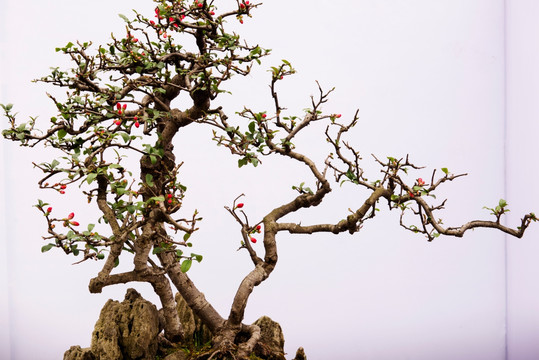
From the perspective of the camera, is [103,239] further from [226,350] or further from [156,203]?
[226,350]

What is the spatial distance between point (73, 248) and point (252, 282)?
759 mm

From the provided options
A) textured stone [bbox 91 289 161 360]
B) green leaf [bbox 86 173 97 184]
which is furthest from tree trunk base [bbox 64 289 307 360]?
green leaf [bbox 86 173 97 184]

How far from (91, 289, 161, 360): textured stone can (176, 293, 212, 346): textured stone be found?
20 centimetres

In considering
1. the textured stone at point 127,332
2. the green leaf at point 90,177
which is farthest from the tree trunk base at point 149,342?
the green leaf at point 90,177

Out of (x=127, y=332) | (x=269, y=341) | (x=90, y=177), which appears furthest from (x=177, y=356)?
(x=90, y=177)

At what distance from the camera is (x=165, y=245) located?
8.92 feet

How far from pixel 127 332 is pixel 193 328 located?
37cm

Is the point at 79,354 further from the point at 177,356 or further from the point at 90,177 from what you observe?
the point at 90,177

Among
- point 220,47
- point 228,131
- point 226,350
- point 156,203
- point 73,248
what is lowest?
point 226,350

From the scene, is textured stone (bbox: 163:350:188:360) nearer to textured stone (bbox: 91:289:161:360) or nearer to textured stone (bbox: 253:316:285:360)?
textured stone (bbox: 91:289:161:360)

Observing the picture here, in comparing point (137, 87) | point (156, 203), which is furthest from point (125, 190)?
point (137, 87)

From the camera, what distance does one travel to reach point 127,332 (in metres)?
3.00

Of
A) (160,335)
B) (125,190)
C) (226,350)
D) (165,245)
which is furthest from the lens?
(160,335)

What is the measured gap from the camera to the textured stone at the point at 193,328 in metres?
3.25
